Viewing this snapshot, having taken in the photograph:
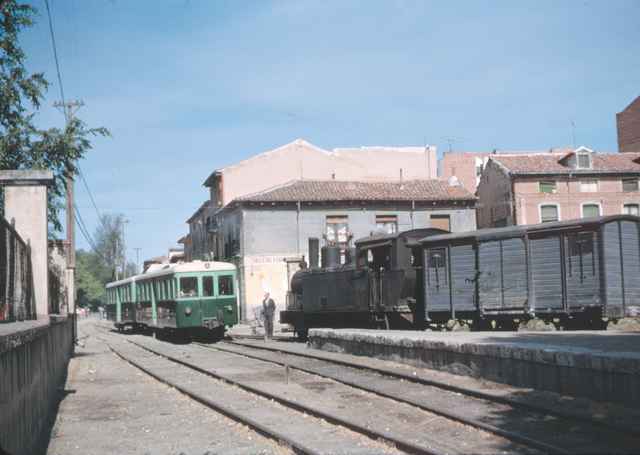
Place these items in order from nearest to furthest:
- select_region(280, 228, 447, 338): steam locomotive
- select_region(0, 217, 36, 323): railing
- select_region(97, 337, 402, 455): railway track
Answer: select_region(97, 337, 402, 455): railway track, select_region(0, 217, 36, 323): railing, select_region(280, 228, 447, 338): steam locomotive

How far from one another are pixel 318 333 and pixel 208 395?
8534 millimetres

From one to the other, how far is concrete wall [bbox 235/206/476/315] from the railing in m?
30.6

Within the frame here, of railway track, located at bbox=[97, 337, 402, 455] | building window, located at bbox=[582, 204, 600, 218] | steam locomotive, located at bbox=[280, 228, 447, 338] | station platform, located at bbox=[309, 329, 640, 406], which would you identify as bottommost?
railway track, located at bbox=[97, 337, 402, 455]

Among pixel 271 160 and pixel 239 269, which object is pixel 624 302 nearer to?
pixel 239 269

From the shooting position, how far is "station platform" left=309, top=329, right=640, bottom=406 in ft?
28.9

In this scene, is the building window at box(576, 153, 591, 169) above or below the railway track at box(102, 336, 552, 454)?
above

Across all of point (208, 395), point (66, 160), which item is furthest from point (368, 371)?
point (66, 160)

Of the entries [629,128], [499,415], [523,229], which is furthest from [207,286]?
[629,128]

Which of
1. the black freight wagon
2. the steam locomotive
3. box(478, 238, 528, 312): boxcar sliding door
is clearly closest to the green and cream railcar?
the steam locomotive

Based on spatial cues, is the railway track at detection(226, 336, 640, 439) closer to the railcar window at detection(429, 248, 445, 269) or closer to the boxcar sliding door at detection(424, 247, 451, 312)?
the boxcar sliding door at detection(424, 247, 451, 312)

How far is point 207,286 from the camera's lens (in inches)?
1077

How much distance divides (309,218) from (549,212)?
46.3 feet

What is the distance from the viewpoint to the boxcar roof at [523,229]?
715 inches

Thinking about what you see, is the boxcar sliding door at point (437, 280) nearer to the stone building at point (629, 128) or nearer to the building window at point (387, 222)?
the building window at point (387, 222)
